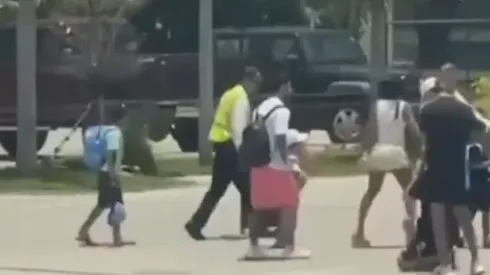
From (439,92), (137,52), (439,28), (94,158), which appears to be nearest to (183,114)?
(137,52)

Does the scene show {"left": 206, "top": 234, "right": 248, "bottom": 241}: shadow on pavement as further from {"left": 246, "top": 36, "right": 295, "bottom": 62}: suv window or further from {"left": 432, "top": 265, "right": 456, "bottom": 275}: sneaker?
{"left": 246, "top": 36, "right": 295, "bottom": 62}: suv window

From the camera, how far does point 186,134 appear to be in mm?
26781

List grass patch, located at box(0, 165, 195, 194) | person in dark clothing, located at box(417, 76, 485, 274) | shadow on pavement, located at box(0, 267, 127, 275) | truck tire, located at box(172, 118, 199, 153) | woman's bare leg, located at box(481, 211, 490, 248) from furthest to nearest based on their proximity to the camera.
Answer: truck tire, located at box(172, 118, 199, 153), grass patch, located at box(0, 165, 195, 194), woman's bare leg, located at box(481, 211, 490, 248), shadow on pavement, located at box(0, 267, 127, 275), person in dark clothing, located at box(417, 76, 485, 274)

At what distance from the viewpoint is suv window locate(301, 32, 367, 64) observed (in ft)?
87.7

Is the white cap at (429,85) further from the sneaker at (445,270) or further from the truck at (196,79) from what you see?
the truck at (196,79)

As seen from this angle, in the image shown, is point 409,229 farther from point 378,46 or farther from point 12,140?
point 378,46

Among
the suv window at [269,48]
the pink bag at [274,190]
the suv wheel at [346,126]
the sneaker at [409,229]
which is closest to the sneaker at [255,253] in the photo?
the pink bag at [274,190]

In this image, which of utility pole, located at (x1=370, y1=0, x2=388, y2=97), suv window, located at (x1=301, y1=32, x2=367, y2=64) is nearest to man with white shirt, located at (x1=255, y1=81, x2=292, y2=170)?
utility pole, located at (x1=370, y1=0, x2=388, y2=97)

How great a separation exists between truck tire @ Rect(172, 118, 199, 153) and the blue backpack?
37.5 feet

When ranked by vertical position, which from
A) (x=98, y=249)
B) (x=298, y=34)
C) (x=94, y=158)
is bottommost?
(x=98, y=249)

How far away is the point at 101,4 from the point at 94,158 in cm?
958

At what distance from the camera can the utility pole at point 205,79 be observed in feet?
79.8

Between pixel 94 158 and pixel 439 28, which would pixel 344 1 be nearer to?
pixel 439 28

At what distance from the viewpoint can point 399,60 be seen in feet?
91.0
